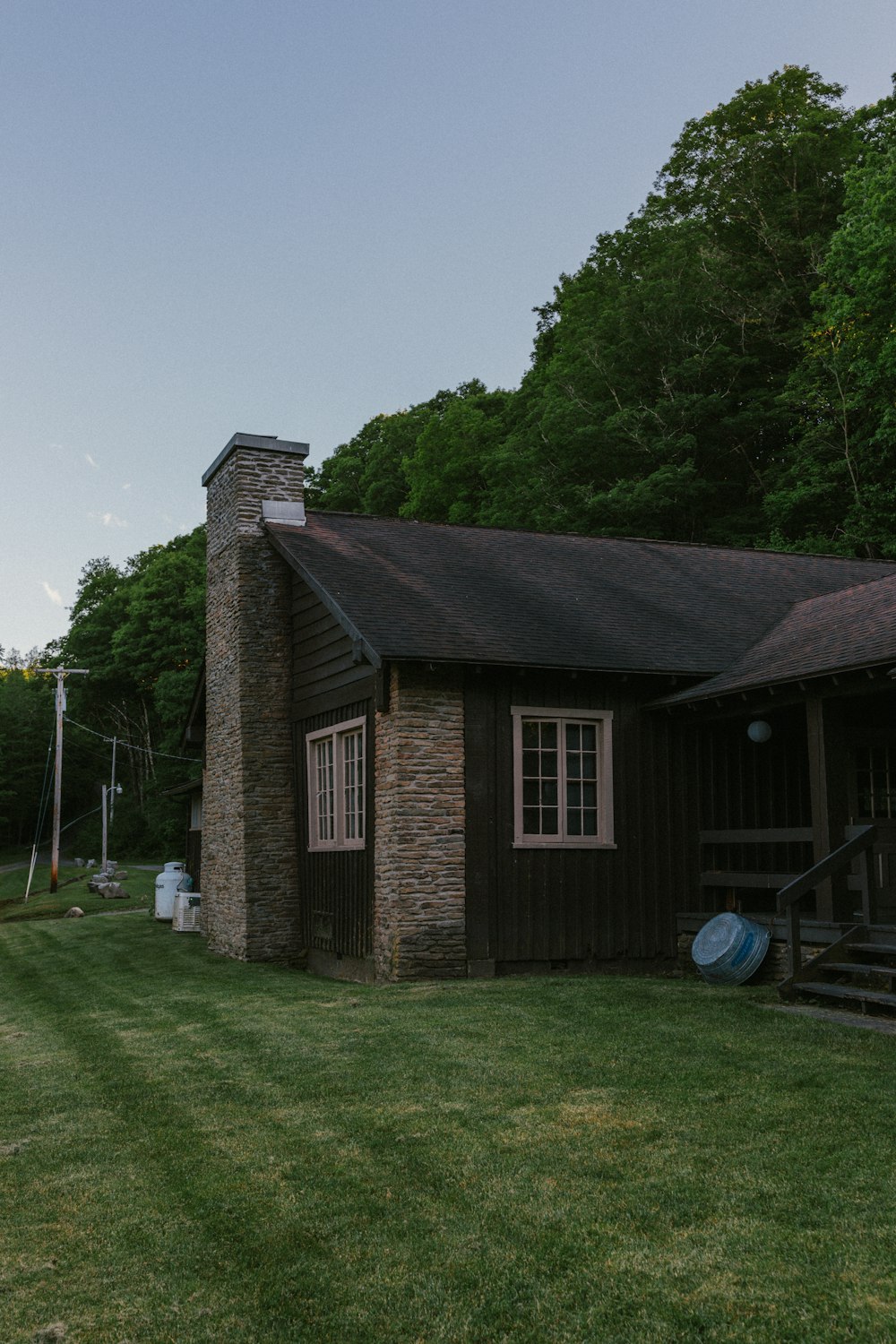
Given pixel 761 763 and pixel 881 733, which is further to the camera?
pixel 761 763

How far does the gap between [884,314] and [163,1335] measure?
27.4 metres

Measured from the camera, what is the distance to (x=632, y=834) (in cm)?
1346

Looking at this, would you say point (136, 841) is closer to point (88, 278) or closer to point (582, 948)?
point (88, 278)

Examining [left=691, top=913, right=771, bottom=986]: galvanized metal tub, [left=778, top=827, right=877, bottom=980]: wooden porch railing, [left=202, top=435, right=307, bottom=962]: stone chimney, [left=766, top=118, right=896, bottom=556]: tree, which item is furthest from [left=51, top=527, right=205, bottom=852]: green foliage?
[left=778, top=827, right=877, bottom=980]: wooden porch railing

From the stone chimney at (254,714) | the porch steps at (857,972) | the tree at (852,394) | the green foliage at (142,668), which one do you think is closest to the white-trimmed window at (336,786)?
the stone chimney at (254,714)

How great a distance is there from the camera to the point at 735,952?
11.3m

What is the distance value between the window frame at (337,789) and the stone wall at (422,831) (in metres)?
1.27

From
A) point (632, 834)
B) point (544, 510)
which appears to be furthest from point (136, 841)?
point (632, 834)

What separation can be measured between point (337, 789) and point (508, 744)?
2725 mm

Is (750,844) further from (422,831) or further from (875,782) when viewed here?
(422,831)

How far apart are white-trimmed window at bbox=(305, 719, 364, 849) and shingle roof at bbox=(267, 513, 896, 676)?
173 cm

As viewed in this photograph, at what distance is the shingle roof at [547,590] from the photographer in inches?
504

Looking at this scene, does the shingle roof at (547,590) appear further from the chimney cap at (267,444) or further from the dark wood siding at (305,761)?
→ the chimney cap at (267,444)

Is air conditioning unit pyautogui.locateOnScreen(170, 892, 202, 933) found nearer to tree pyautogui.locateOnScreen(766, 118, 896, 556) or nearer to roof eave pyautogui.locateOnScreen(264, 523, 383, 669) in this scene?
roof eave pyautogui.locateOnScreen(264, 523, 383, 669)
